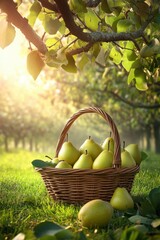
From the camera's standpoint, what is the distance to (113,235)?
258 cm

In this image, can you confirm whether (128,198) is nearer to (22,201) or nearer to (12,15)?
(22,201)

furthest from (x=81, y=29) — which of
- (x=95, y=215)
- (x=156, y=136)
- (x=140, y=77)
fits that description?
(x=156, y=136)

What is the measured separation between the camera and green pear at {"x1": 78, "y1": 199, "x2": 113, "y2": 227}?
10.0 ft

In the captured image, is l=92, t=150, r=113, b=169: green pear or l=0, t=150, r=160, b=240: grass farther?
l=92, t=150, r=113, b=169: green pear

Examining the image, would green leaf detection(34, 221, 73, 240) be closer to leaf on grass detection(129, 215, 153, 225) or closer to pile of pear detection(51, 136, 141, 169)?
leaf on grass detection(129, 215, 153, 225)

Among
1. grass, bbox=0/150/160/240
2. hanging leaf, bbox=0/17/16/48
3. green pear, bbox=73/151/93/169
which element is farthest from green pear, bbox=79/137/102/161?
hanging leaf, bbox=0/17/16/48

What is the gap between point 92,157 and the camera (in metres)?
4.20

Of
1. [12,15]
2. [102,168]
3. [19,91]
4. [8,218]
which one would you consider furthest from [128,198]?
[19,91]

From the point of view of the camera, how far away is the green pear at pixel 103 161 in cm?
382

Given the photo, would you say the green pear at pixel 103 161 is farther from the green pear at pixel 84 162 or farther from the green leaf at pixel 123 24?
the green leaf at pixel 123 24

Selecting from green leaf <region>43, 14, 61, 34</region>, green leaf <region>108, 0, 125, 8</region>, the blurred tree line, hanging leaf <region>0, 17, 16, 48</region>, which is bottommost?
the blurred tree line

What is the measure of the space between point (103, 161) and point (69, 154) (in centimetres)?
48

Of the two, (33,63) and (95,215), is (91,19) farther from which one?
(95,215)

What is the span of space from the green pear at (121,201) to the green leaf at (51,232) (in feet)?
4.18
